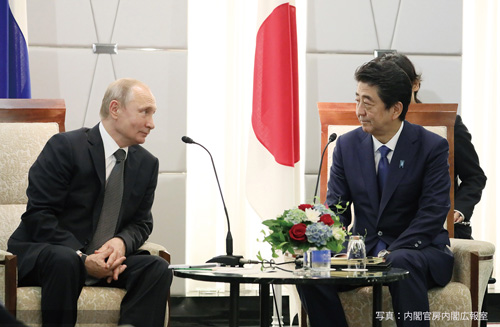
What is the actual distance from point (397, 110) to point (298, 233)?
1.00 m

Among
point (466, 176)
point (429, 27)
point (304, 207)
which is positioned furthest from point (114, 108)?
point (429, 27)

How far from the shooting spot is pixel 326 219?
2801mm

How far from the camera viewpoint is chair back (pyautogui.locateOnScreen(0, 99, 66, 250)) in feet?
11.8

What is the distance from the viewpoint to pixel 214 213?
4.66 m

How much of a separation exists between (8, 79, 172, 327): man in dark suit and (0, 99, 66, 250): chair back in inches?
13.0

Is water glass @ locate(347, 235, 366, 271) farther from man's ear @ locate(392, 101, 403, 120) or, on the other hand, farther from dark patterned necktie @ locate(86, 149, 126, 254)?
dark patterned necktie @ locate(86, 149, 126, 254)

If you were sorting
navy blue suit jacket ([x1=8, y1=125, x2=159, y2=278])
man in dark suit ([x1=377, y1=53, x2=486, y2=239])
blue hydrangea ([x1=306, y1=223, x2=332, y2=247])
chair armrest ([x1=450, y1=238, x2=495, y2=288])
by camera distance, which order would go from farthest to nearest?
man in dark suit ([x1=377, y1=53, x2=486, y2=239]), chair armrest ([x1=450, y1=238, x2=495, y2=288]), navy blue suit jacket ([x1=8, y1=125, x2=159, y2=278]), blue hydrangea ([x1=306, y1=223, x2=332, y2=247])

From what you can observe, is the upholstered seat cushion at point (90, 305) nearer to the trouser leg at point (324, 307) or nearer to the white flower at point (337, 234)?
the trouser leg at point (324, 307)

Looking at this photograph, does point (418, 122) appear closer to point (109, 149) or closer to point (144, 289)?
point (109, 149)

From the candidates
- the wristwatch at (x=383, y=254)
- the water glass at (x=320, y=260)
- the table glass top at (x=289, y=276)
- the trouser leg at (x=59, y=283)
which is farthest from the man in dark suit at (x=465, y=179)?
the trouser leg at (x=59, y=283)

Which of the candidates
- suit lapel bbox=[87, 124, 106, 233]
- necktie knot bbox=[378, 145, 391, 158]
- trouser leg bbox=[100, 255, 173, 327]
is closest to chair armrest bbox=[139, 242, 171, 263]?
trouser leg bbox=[100, 255, 173, 327]

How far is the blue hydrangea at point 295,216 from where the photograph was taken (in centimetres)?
279

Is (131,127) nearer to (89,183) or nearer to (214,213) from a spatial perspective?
(89,183)

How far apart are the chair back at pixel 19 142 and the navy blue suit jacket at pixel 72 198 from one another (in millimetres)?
331
